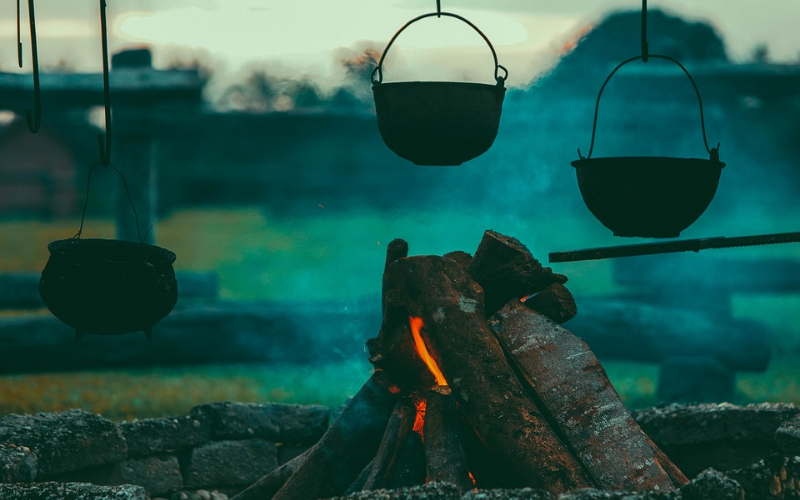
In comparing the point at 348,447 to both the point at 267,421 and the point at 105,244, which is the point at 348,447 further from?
the point at 105,244

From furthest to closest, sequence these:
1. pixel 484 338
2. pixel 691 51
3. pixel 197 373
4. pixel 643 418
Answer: pixel 691 51, pixel 197 373, pixel 643 418, pixel 484 338

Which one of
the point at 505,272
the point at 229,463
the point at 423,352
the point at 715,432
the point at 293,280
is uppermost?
the point at 505,272

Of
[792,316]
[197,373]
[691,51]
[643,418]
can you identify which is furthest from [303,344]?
[691,51]

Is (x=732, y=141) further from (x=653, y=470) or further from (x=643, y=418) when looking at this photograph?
(x=653, y=470)

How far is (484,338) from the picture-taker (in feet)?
12.8

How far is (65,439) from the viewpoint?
4.30m

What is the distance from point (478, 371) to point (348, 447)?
0.81 m

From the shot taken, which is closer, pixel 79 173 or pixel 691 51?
pixel 691 51

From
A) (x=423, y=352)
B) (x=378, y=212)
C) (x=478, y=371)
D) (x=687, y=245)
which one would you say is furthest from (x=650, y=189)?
(x=378, y=212)

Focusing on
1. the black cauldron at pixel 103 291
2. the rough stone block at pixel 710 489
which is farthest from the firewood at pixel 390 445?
the rough stone block at pixel 710 489

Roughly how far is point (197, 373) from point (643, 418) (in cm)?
663

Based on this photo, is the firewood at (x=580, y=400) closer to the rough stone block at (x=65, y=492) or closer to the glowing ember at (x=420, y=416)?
the glowing ember at (x=420, y=416)

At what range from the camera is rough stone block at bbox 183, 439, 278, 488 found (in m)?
5.04

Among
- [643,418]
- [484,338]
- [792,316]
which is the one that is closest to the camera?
[484,338]
